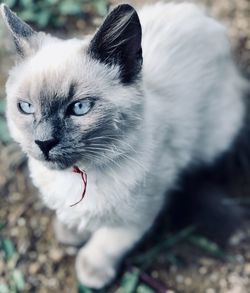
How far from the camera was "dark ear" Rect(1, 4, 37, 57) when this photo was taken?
1.19m

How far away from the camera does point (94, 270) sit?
1.67 meters

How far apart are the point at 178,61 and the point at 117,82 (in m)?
0.42

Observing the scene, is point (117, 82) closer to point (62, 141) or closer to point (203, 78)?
point (62, 141)

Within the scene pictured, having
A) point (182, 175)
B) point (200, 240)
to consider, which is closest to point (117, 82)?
point (182, 175)

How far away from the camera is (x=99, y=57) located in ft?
3.91

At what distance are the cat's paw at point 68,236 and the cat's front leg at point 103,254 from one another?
0.12 ft

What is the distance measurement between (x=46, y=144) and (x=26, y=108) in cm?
12

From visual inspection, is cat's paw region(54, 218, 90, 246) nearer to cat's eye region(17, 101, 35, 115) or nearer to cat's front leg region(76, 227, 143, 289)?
cat's front leg region(76, 227, 143, 289)

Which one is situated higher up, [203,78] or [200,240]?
[203,78]

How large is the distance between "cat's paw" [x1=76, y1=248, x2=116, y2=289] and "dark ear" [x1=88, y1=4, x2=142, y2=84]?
0.70 metres

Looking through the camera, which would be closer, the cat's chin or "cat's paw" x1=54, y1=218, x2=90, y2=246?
the cat's chin

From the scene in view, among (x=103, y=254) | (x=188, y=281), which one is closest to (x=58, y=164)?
(x=103, y=254)

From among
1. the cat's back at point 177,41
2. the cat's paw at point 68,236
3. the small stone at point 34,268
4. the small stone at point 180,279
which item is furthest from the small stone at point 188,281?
the cat's back at point 177,41

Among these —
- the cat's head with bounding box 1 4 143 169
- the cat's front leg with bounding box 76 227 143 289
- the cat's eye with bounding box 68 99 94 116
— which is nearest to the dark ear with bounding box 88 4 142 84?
the cat's head with bounding box 1 4 143 169
